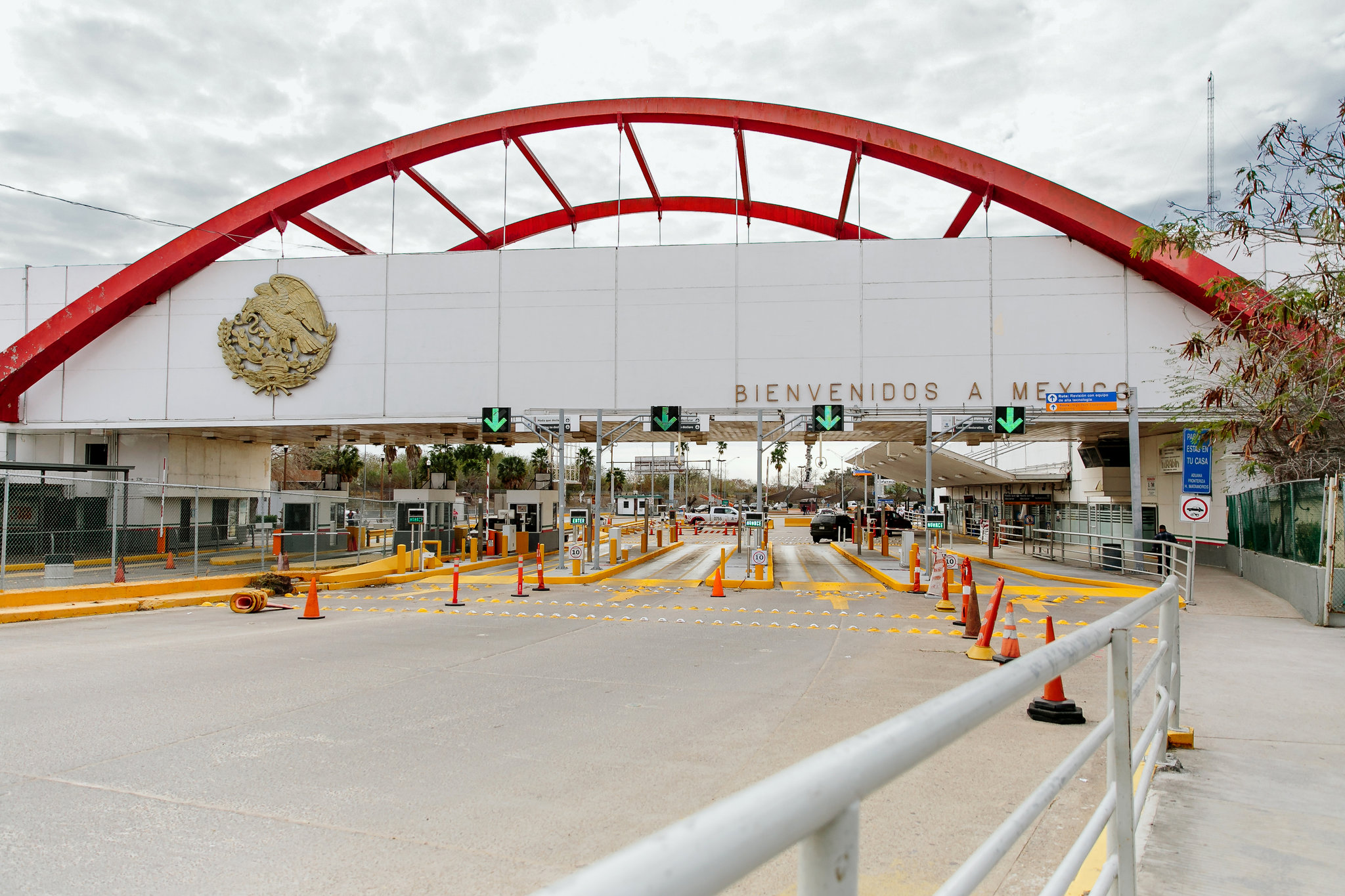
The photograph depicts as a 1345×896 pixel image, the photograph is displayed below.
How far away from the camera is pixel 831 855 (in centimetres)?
128

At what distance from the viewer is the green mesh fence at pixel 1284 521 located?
49.6 ft

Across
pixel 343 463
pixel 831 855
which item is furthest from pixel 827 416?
pixel 343 463

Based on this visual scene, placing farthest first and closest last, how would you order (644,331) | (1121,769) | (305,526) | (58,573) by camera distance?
(305,526) < (644,331) < (58,573) < (1121,769)

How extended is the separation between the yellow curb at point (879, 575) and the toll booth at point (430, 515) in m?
13.3

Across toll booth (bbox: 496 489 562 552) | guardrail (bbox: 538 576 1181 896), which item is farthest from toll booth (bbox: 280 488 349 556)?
guardrail (bbox: 538 576 1181 896)

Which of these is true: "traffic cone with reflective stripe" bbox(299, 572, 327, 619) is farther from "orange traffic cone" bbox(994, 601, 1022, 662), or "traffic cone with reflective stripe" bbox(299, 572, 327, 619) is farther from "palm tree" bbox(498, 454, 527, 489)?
"palm tree" bbox(498, 454, 527, 489)

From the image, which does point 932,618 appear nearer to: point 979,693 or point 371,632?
point 371,632

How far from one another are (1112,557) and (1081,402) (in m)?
4.49

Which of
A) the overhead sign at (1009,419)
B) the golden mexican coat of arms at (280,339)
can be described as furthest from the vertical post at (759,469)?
the golden mexican coat of arms at (280,339)

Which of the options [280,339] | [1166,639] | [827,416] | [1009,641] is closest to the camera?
[1166,639]

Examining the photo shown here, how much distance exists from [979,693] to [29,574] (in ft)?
84.4

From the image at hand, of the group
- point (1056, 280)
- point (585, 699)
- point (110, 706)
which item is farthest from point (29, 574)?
point (1056, 280)

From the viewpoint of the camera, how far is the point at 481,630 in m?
13.6

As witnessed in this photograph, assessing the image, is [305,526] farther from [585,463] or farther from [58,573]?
[585,463]
